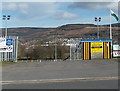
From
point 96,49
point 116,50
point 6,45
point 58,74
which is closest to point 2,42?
point 6,45

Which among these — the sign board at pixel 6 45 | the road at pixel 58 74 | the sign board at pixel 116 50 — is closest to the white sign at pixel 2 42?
the sign board at pixel 6 45

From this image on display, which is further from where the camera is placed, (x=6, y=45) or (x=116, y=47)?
(x=116, y=47)

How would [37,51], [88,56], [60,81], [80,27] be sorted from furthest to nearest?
[80,27] < [37,51] < [88,56] < [60,81]

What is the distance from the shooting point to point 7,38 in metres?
25.2

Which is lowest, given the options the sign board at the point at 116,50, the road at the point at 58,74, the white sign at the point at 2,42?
the road at the point at 58,74

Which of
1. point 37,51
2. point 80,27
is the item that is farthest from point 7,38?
point 80,27

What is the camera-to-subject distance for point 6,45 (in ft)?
82.2

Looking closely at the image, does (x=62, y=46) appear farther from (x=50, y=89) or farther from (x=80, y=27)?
(x=80, y=27)

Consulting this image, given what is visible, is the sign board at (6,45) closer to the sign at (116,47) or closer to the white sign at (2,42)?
the white sign at (2,42)

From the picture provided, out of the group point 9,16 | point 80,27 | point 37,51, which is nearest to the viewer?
point 9,16

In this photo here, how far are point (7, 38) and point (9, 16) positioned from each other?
70.8 feet

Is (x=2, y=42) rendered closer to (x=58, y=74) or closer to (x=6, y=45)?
(x=6, y=45)

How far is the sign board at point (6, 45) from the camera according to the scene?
24953mm

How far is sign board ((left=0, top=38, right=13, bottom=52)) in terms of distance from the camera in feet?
81.9
